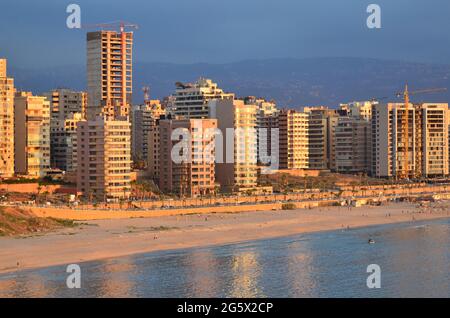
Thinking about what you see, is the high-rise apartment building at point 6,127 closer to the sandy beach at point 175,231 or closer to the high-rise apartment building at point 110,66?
the sandy beach at point 175,231

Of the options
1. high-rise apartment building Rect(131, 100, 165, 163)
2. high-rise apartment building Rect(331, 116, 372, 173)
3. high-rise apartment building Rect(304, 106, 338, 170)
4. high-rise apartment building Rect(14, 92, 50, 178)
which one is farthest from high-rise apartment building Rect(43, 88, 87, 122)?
high-rise apartment building Rect(331, 116, 372, 173)

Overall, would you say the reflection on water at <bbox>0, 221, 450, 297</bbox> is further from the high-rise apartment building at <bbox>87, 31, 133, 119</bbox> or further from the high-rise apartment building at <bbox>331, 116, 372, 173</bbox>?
the high-rise apartment building at <bbox>87, 31, 133, 119</bbox>

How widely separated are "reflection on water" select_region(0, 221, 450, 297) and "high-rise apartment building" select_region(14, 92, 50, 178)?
131 ft

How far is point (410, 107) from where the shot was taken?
120 m

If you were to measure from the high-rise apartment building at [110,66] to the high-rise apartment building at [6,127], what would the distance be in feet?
95.5

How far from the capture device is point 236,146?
94.4 m

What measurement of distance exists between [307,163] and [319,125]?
258 inches

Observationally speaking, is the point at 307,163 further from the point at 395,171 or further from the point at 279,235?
the point at 279,235

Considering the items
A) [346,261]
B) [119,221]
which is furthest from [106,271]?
[119,221]

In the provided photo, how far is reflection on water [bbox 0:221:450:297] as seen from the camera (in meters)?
40.7

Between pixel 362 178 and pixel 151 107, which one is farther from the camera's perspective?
pixel 151 107

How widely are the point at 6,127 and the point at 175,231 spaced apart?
34.1 metres

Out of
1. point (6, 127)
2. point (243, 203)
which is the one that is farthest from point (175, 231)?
point (6, 127)

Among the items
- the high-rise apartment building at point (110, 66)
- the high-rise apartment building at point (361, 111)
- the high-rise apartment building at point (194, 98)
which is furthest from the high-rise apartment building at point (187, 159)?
the high-rise apartment building at point (361, 111)
